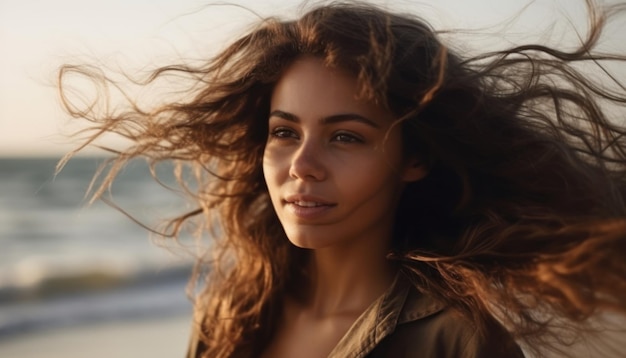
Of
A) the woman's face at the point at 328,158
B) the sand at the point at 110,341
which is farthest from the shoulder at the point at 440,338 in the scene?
the sand at the point at 110,341

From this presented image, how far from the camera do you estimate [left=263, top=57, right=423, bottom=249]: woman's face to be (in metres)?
2.78

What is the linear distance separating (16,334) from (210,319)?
14.9 feet

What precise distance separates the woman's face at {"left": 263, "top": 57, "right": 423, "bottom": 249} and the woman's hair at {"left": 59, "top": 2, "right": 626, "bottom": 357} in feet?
0.19

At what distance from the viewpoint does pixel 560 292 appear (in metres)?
2.53

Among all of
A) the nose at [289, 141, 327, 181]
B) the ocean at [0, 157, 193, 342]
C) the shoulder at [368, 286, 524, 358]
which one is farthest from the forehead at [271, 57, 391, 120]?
the ocean at [0, 157, 193, 342]

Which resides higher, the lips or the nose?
the nose

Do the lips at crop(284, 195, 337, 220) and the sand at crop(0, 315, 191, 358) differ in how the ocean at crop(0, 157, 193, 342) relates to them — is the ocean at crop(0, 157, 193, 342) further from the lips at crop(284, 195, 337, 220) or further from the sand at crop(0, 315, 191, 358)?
the lips at crop(284, 195, 337, 220)

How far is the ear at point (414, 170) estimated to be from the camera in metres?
2.92

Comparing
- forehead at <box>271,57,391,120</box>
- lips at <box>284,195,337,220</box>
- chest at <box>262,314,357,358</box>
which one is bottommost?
chest at <box>262,314,357,358</box>

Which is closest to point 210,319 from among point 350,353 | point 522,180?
point 350,353

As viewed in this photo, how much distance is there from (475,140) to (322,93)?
48 cm

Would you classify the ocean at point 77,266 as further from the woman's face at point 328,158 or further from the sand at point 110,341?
the woman's face at point 328,158

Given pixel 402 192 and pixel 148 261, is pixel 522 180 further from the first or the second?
pixel 148 261

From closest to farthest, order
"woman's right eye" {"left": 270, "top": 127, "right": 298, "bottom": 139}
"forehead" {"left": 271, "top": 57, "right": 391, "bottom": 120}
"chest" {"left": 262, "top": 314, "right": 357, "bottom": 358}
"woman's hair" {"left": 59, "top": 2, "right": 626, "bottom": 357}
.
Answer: "woman's hair" {"left": 59, "top": 2, "right": 626, "bottom": 357} < "forehead" {"left": 271, "top": 57, "right": 391, "bottom": 120} < "woman's right eye" {"left": 270, "top": 127, "right": 298, "bottom": 139} < "chest" {"left": 262, "top": 314, "right": 357, "bottom": 358}
